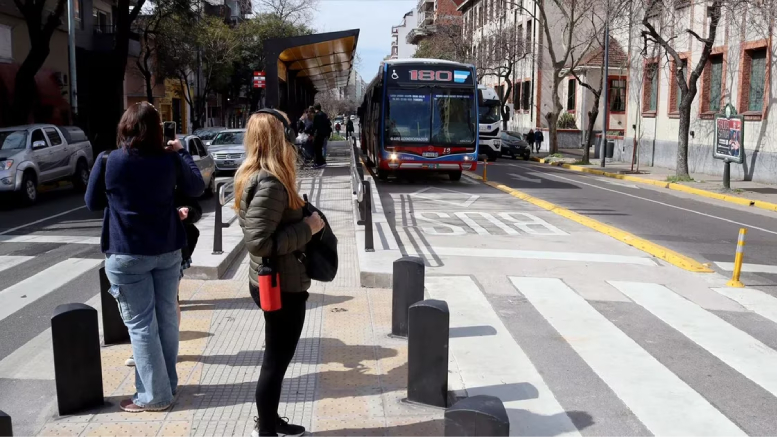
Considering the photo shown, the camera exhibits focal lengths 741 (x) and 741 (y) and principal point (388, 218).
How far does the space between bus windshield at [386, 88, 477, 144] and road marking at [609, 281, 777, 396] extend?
12.1m

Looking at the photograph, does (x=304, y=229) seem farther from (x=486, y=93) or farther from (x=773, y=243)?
(x=486, y=93)

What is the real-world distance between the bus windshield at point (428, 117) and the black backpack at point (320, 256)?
16.6 meters

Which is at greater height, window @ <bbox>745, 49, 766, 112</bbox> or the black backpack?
window @ <bbox>745, 49, 766, 112</bbox>

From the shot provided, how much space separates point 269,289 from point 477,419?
132 centimetres

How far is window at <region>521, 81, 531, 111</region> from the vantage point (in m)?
51.3

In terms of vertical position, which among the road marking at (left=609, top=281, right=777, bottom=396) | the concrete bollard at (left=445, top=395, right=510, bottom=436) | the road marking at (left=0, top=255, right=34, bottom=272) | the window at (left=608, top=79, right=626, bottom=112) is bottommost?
the road marking at (left=609, top=281, right=777, bottom=396)

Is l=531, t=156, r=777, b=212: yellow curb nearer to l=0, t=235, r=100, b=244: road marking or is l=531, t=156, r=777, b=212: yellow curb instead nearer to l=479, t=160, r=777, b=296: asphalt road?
l=479, t=160, r=777, b=296: asphalt road

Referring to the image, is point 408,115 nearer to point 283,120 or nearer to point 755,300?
point 755,300

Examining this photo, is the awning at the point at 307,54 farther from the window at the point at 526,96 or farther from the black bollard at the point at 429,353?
the window at the point at 526,96

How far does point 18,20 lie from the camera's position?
2666 centimetres

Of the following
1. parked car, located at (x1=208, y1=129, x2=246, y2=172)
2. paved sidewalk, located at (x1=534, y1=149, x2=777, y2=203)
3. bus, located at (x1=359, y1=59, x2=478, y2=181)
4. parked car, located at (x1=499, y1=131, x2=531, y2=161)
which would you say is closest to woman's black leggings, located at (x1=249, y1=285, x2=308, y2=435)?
bus, located at (x1=359, y1=59, x2=478, y2=181)

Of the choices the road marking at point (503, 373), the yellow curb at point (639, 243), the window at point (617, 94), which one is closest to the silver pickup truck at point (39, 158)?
the yellow curb at point (639, 243)

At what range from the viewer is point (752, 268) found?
1027 cm

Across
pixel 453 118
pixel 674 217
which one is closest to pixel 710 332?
pixel 674 217
